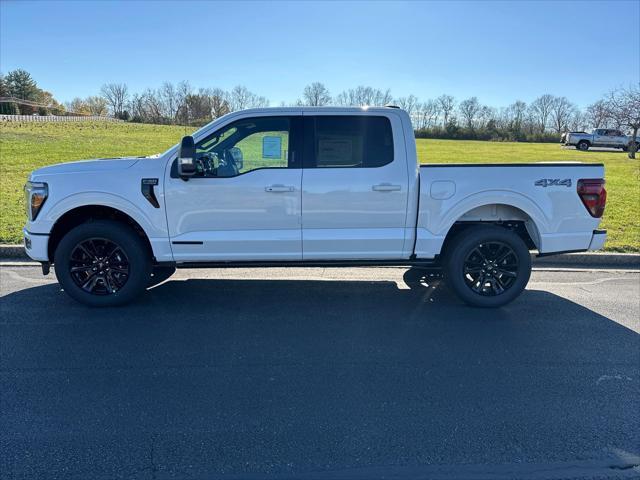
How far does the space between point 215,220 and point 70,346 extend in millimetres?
1723

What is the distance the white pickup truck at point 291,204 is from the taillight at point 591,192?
0.01 metres

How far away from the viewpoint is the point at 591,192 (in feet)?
16.3

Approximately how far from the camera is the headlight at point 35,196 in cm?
476

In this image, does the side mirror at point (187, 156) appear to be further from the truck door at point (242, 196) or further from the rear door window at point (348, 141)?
the rear door window at point (348, 141)

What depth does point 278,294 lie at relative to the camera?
18.2 ft

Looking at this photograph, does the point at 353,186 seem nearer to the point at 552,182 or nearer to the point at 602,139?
the point at 552,182

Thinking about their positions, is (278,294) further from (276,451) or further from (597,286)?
(597,286)

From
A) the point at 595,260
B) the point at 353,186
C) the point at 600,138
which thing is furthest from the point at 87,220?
the point at 600,138

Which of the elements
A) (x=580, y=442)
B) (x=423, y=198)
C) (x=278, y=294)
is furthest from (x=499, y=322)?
(x=278, y=294)

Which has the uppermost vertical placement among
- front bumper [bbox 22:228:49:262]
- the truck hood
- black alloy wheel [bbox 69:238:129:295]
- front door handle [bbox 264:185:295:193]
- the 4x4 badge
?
the truck hood

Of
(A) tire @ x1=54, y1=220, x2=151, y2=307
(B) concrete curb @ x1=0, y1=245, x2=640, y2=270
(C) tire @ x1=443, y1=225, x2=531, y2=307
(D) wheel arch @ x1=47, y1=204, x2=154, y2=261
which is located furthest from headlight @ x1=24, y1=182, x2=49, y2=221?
(C) tire @ x1=443, y1=225, x2=531, y2=307

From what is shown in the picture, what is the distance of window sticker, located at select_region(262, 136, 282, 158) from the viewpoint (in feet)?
16.0

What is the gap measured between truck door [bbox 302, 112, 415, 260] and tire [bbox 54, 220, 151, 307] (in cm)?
174

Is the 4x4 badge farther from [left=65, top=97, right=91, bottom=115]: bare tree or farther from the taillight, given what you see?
[left=65, top=97, right=91, bottom=115]: bare tree
